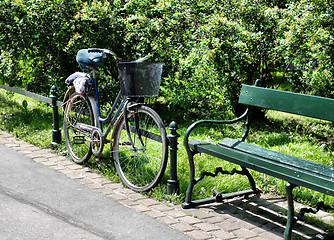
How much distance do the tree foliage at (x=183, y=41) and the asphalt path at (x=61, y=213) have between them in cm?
306

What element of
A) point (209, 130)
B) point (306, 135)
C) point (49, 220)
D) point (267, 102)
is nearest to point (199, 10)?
point (209, 130)

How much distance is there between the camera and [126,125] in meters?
5.14

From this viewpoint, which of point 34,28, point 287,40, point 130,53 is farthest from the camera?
point 130,53

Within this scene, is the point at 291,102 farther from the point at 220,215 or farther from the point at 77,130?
the point at 77,130

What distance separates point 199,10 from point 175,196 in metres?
4.30

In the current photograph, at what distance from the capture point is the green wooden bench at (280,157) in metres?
3.77

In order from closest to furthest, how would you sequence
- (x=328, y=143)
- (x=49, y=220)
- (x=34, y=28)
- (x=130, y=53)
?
1. (x=49, y=220)
2. (x=328, y=143)
3. (x=34, y=28)
4. (x=130, y=53)

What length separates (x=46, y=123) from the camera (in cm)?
788

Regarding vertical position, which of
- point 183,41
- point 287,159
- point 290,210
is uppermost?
point 183,41

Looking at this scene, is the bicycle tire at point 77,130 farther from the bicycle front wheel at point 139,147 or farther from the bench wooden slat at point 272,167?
the bench wooden slat at point 272,167

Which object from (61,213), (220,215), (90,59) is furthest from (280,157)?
(90,59)

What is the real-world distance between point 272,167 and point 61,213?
2.09 m

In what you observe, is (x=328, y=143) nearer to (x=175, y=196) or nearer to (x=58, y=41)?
(x=175, y=196)

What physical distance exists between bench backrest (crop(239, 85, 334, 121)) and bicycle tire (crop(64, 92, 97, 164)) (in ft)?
6.82
